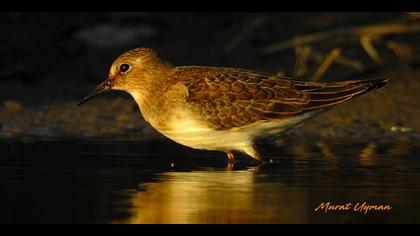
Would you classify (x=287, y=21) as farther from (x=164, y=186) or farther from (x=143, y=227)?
(x=143, y=227)

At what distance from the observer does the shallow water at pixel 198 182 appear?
356 inches

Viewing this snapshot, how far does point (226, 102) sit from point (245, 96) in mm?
268

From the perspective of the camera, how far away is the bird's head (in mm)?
13023

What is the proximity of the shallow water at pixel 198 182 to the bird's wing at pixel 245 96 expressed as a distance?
59 cm

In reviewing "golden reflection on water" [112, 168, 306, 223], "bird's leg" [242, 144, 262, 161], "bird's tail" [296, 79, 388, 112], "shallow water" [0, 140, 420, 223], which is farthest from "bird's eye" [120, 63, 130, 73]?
"golden reflection on water" [112, 168, 306, 223]

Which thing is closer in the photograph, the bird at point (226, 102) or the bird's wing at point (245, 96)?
the bird at point (226, 102)

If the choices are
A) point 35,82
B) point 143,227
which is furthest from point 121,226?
point 35,82

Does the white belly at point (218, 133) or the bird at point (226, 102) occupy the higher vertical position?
the bird at point (226, 102)

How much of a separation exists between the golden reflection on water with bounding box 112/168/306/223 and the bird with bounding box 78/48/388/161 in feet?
3.10

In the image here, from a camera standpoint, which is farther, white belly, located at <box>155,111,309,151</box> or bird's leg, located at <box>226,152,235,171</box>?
bird's leg, located at <box>226,152,235,171</box>
